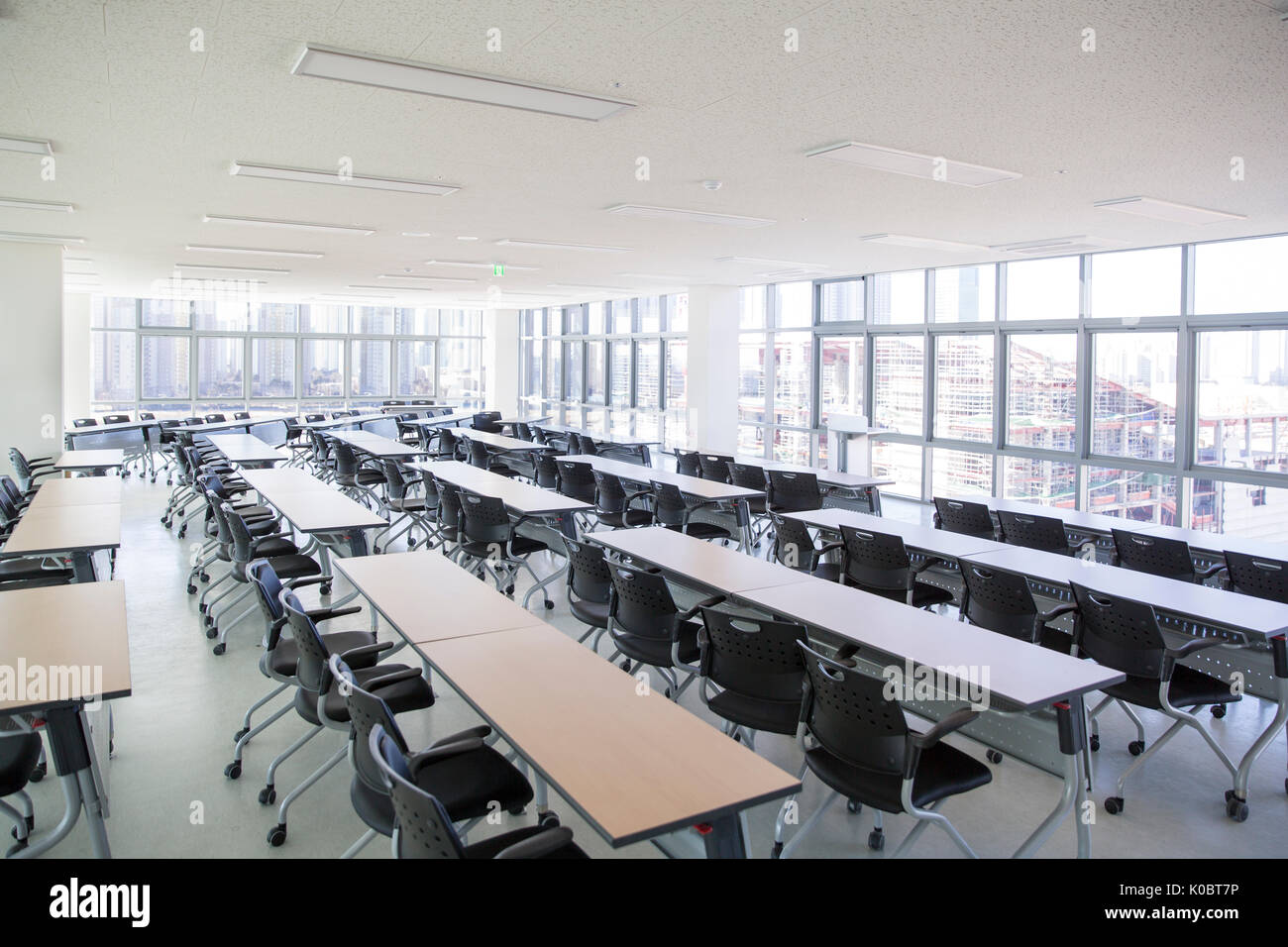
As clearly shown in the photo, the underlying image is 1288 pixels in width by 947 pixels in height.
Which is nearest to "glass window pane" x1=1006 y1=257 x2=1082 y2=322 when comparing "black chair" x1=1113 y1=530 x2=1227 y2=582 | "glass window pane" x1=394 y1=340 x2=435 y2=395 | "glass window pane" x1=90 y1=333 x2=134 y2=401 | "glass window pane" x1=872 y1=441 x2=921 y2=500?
"glass window pane" x1=872 y1=441 x2=921 y2=500

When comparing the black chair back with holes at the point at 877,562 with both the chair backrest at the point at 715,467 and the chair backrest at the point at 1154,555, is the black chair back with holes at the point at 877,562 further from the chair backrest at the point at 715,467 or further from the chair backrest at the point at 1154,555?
the chair backrest at the point at 715,467

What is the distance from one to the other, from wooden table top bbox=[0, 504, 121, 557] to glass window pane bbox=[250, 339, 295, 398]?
13.5 metres

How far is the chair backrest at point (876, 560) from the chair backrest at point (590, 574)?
163 cm

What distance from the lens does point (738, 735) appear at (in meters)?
3.68

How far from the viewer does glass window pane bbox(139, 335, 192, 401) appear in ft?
55.9

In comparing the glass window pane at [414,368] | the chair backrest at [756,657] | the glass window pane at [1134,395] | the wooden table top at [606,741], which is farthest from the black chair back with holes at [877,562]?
the glass window pane at [414,368]

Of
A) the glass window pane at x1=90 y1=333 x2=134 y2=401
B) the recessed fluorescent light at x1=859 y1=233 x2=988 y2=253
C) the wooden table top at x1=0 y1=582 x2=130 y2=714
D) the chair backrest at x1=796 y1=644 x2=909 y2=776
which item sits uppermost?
the recessed fluorescent light at x1=859 y1=233 x2=988 y2=253

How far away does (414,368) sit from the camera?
20.1m

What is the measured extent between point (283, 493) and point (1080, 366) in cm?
790

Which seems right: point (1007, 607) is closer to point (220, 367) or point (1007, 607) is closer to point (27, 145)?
point (27, 145)

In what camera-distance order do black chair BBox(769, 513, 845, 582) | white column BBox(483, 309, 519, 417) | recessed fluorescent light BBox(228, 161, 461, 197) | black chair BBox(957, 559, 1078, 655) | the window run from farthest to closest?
1. white column BBox(483, 309, 519, 417)
2. the window
3. black chair BBox(769, 513, 845, 582)
4. recessed fluorescent light BBox(228, 161, 461, 197)
5. black chair BBox(957, 559, 1078, 655)

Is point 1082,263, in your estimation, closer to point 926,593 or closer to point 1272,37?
point 926,593

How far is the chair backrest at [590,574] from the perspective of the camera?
4383 mm

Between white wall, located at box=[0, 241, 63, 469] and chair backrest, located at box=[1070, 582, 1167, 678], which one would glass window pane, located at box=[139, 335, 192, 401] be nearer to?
white wall, located at box=[0, 241, 63, 469]
